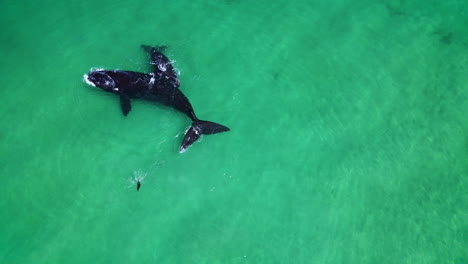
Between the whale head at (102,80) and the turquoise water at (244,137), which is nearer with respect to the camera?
the turquoise water at (244,137)

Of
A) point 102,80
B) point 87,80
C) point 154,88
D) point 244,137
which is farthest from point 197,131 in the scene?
point 87,80

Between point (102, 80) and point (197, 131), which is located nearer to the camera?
point (197, 131)

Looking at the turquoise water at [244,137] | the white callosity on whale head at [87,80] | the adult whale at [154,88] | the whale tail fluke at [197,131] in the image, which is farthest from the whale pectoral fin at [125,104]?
the whale tail fluke at [197,131]

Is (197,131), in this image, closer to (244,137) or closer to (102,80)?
(244,137)

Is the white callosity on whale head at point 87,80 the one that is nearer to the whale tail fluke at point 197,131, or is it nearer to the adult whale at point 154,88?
the adult whale at point 154,88

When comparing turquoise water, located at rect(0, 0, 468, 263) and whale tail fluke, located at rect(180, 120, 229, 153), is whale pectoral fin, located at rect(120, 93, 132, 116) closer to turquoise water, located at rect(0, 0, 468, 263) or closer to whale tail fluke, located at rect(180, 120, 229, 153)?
turquoise water, located at rect(0, 0, 468, 263)

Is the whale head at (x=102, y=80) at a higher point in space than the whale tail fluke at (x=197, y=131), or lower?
higher

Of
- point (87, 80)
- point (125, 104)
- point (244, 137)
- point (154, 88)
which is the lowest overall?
point (244, 137)

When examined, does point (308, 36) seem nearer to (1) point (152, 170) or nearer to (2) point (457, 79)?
(2) point (457, 79)
